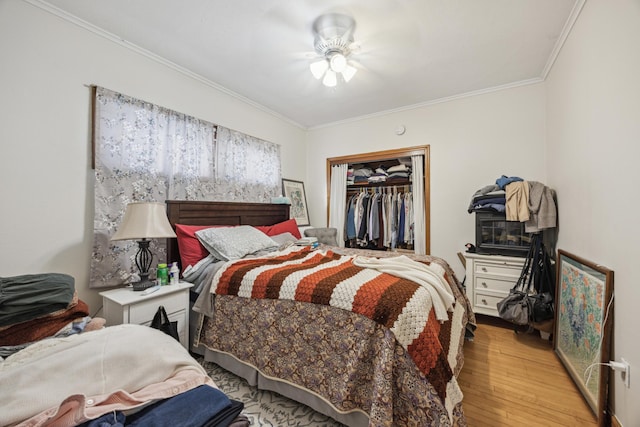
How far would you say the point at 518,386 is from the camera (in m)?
1.75

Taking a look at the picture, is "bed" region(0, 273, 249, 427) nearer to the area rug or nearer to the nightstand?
the nightstand

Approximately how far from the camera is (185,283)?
6.69ft

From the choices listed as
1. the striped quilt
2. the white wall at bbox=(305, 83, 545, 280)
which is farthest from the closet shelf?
the striped quilt

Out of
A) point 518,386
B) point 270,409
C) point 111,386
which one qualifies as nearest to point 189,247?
point 270,409

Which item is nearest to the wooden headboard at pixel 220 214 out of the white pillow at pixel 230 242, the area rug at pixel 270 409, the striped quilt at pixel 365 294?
the white pillow at pixel 230 242

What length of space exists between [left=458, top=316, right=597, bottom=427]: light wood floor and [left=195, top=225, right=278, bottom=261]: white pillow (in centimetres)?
191

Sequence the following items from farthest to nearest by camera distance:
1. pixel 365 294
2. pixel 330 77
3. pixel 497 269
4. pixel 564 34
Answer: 1. pixel 497 269
2. pixel 330 77
3. pixel 564 34
4. pixel 365 294

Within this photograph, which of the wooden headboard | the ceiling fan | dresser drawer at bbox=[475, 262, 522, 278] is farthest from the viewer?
dresser drawer at bbox=[475, 262, 522, 278]

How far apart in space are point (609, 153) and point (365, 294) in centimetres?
160

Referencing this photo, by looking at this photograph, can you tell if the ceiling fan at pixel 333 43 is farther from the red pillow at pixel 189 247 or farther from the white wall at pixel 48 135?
the red pillow at pixel 189 247

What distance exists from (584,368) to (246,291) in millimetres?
2218

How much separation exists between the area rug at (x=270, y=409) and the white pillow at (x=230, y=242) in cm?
92

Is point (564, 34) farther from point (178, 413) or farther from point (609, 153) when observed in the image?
point (178, 413)

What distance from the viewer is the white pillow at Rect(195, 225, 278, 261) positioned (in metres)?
2.22
